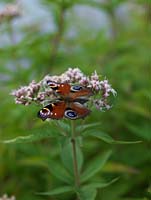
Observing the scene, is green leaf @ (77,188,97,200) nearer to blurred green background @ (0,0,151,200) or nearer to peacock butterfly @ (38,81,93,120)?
peacock butterfly @ (38,81,93,120)

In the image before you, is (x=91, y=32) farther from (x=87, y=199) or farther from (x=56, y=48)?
(x=87, y=199)

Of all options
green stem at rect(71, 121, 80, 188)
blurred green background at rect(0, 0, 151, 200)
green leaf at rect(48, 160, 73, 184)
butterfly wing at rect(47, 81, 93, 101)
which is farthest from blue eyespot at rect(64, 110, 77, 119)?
blurred green background at rect(0, 0, 151, 200)

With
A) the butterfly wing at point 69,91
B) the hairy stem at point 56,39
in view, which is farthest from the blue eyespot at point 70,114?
the hairy stem at point 56,39

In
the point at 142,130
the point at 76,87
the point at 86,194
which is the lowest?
the point at 86,194

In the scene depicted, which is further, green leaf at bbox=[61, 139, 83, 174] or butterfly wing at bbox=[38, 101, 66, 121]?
green leaf at bbox=[61, 139, 83, 174]

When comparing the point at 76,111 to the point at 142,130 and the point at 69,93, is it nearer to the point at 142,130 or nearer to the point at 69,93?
the point at 69,93

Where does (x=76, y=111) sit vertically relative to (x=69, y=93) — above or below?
below

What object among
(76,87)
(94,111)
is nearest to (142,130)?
(94,111)
